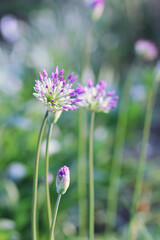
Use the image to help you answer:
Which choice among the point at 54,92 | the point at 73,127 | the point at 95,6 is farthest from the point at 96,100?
the point at 73,127

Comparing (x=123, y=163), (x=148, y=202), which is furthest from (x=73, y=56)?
(x=148, y=202)

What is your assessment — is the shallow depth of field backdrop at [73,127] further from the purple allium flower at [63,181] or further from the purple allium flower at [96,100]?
the purple allium flower at [63,181]

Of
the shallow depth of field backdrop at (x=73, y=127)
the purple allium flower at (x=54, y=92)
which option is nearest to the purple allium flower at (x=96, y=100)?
the purple allium flower at (x=54, y=92)

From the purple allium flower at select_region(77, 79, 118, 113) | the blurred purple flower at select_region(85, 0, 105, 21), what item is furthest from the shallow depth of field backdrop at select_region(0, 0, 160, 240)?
the purple allium flower at select_region(77, 79, 118, 113)

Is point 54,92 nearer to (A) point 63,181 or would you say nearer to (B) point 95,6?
(A) point 63,181

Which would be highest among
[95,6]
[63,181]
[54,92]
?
[95,6]

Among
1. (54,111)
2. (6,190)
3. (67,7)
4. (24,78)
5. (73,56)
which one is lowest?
(6,190)

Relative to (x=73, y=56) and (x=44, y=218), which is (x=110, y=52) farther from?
(x=44, y=218)

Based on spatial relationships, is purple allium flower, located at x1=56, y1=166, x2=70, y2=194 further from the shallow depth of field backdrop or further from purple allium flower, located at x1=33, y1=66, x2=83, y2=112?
the shallow depth of field backdrop
